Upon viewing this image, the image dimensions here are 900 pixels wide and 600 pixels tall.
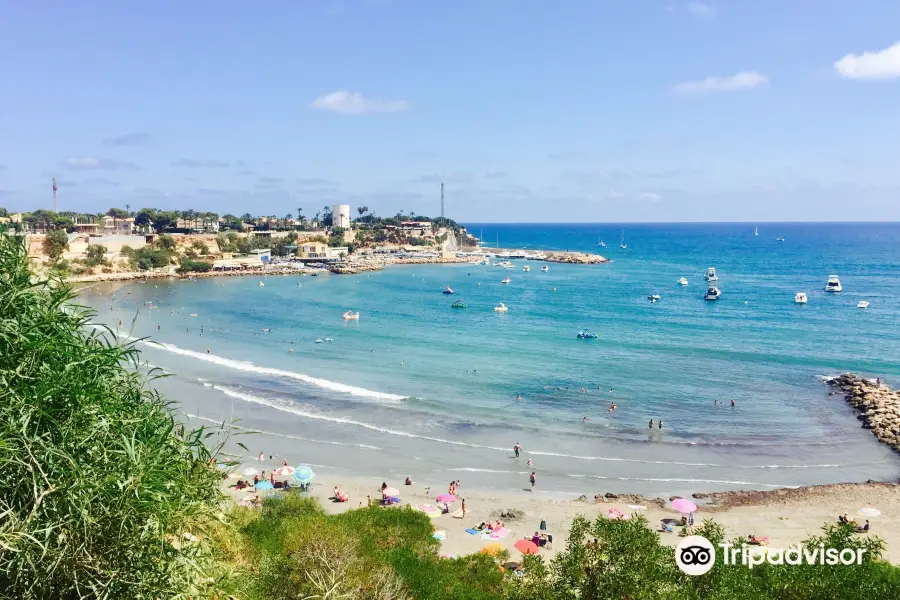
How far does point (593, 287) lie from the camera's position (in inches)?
3688

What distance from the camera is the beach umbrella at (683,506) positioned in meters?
23.1

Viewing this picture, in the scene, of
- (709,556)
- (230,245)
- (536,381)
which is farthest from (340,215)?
(709,556)

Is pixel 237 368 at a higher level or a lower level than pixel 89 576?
lower

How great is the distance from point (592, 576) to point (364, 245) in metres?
149

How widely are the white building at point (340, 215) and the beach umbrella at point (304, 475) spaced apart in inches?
6514

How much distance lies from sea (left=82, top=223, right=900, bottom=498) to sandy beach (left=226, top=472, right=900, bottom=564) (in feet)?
3.73

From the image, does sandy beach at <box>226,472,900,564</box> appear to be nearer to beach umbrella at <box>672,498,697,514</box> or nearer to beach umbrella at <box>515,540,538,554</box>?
beach umbrella at <box>515,540,538,554</box>

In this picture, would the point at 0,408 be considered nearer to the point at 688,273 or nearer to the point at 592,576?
the point at 592,576

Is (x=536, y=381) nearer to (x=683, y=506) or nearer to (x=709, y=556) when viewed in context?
(x=683, y=506)

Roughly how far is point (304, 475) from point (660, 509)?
14.2 meters

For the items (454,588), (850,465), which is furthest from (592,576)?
(850,465)

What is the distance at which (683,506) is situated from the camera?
23281mm

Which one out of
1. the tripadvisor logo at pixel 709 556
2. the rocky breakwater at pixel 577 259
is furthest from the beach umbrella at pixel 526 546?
the rocky breakwater at pixel 577 259

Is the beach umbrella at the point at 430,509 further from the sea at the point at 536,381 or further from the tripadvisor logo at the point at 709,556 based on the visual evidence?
the tripadvisor logo at the point at 709,556
